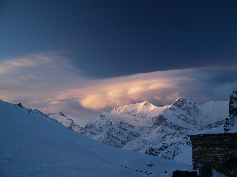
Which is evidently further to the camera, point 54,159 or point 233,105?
point 233,105

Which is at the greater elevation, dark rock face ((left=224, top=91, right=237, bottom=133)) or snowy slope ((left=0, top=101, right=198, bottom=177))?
dark rock face ((left=224, top=91, right=237, bottom=133))

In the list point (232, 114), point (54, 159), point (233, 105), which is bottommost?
point (54, 159)

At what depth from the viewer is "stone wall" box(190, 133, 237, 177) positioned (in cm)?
1755

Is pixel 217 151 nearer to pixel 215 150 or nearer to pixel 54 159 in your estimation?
pixel 215 150

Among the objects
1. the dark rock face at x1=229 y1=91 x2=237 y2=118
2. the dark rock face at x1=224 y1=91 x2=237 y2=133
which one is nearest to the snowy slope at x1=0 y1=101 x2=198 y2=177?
the dark rock face at x1=224 y1=91 x2=237 y2=133

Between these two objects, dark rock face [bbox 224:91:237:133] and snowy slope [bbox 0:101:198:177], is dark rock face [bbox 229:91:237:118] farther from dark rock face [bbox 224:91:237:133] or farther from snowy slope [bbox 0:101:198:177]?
snowy slope [bbox 0:101:198:177]

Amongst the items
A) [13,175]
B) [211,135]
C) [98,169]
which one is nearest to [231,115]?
[211,135]

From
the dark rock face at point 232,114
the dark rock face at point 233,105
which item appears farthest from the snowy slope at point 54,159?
the dark rock face at point 233,105

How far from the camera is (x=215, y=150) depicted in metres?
18.6

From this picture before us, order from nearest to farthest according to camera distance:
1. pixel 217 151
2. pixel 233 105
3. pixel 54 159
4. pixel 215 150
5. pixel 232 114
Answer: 1. pixel 54 159
2. pixel 217 151
3. pixel 215 150
4. pixel 232 114
5. pixel 233 105

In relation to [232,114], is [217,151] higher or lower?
lower

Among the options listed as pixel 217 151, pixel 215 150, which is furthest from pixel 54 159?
pixel 217 151

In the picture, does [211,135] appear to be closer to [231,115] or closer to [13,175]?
[231,115]

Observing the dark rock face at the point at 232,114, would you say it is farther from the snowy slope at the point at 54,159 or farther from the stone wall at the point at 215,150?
the stone wall at the point at 215,150
